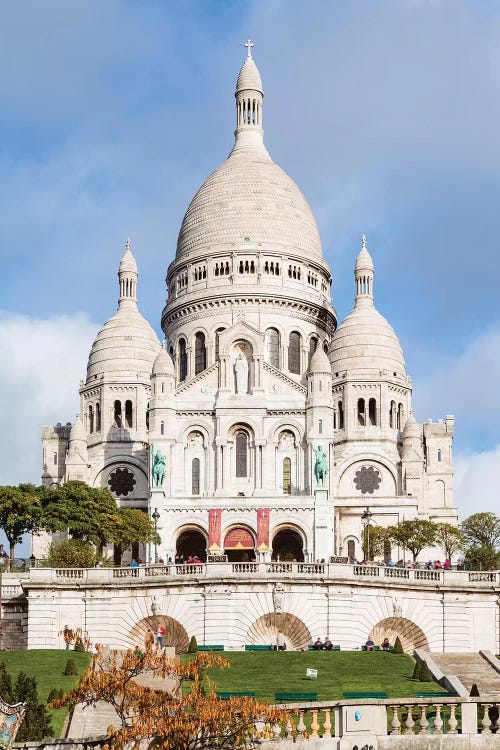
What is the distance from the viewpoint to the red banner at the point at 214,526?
99.4 m

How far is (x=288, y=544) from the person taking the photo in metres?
103

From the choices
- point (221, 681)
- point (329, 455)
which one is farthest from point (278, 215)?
point (221, 681)

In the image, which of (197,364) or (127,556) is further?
(197,364)

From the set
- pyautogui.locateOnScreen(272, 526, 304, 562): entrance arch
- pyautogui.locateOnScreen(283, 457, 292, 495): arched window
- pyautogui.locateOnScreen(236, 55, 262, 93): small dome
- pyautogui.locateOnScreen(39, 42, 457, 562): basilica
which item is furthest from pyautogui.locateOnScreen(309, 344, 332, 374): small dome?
pyautogui.locateOnScreen(236, 55, 262, 93): small dome

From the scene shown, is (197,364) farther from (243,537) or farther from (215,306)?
(243,537)

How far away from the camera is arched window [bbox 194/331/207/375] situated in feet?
386

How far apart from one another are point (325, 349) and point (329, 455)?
1825 centimetres

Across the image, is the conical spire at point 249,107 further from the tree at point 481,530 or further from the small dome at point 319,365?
the tree at point 481,530

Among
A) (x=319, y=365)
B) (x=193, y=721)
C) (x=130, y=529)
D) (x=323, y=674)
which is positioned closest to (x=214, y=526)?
(x=130, y=529)

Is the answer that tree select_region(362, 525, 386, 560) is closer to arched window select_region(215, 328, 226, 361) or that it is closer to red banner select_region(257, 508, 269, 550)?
red banner select_region(257, 508, 269, 550)

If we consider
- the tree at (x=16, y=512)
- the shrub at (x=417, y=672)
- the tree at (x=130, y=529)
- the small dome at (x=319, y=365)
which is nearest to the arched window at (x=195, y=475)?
the small dome at (x=319, y=365)

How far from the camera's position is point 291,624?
197 ft

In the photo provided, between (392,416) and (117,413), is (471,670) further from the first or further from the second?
(117,413)

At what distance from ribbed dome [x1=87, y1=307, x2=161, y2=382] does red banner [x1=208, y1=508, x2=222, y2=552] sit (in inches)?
741
